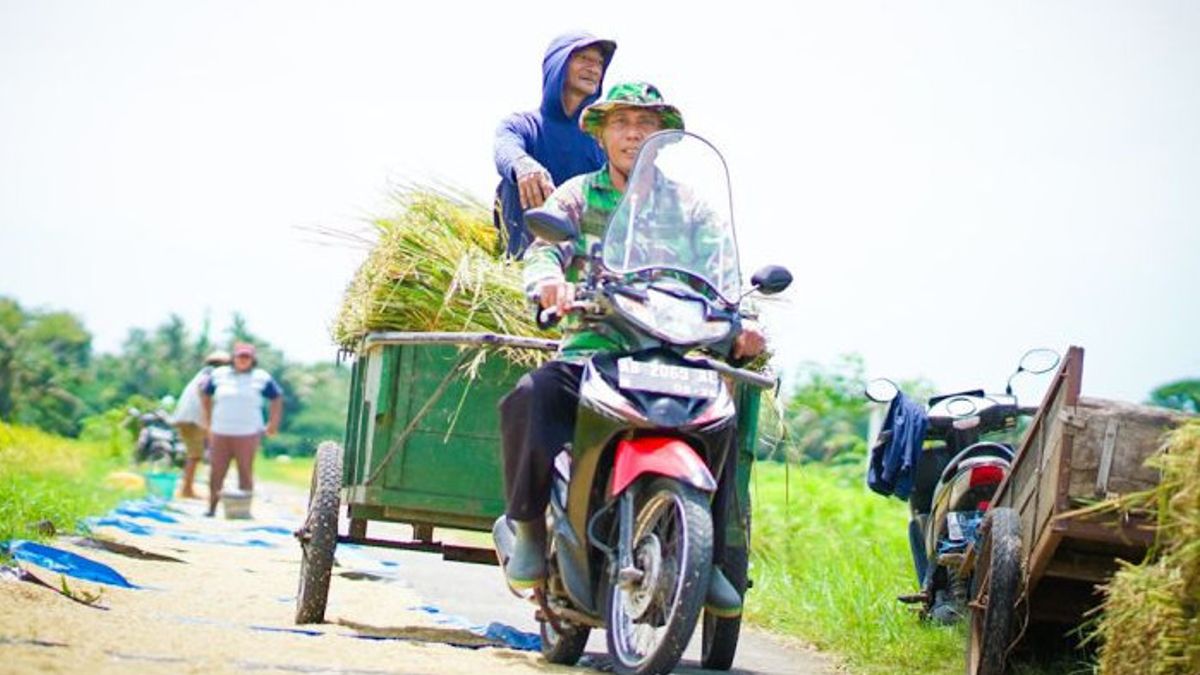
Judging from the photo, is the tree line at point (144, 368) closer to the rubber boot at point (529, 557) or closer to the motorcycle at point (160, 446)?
the motorcycle at point (160, 446)

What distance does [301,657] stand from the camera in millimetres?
6266

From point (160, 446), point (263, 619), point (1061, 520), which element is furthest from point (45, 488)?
point (160, 446)

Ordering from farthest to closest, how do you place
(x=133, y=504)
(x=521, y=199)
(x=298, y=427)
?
1. (x=298, y=427)
2. (x=133, y=504)
3. (x=521, y=199)

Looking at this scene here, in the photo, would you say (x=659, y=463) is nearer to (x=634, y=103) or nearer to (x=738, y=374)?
(x=738, y=374)

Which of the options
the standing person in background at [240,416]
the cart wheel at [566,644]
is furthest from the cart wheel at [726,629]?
the standing person in background at [240,416]

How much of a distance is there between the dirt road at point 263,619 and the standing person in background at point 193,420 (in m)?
6.27

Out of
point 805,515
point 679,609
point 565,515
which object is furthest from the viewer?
Result: point 805,515

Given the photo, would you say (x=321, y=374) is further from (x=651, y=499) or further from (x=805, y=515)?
(x=651, y=499)

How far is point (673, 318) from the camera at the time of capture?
21.3 ft

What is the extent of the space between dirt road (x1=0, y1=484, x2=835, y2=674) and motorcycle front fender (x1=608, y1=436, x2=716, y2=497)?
0.85 m

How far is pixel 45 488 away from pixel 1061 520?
10.4m

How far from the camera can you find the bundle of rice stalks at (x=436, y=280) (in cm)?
815

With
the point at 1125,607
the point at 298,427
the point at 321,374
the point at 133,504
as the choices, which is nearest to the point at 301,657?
the point at 1125,607

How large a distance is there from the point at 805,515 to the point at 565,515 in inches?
364
